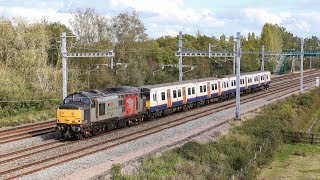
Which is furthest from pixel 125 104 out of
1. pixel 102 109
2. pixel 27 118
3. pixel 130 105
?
pixel 27 118

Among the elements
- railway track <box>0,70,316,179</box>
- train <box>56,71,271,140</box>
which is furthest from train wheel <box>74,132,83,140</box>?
railway track <box>0,70,316,179</box>

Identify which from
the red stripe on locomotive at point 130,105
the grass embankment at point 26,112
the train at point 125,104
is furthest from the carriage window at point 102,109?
the grass embankment at point 26,112

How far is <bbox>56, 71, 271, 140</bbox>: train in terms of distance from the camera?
89.2ft

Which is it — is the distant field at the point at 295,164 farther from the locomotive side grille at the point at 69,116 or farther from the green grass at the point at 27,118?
the green grass at the point at 27,118

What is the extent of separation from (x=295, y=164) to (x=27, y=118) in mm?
21184

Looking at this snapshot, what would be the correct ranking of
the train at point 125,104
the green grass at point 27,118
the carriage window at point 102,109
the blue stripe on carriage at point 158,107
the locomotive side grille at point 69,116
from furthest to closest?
the blue stripe on carriage at point 158,107 < the green grass at point 27,118 < the carriage window at point 102,109 < the train at point 125,104 < the locomotive side grille at point 69,116

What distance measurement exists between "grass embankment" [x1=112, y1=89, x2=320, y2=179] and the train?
707cm

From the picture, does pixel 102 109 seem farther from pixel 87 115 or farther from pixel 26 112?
pixel 26 112

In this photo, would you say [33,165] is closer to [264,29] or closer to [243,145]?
[243,145]

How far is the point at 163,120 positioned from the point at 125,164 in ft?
51.3

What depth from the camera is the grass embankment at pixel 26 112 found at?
114ft

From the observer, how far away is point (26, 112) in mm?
39719

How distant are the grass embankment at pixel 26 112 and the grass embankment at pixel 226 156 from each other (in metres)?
16.2

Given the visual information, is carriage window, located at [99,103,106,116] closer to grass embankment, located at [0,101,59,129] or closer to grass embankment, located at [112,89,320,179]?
grass embankment, located at [112,89,320,179]
